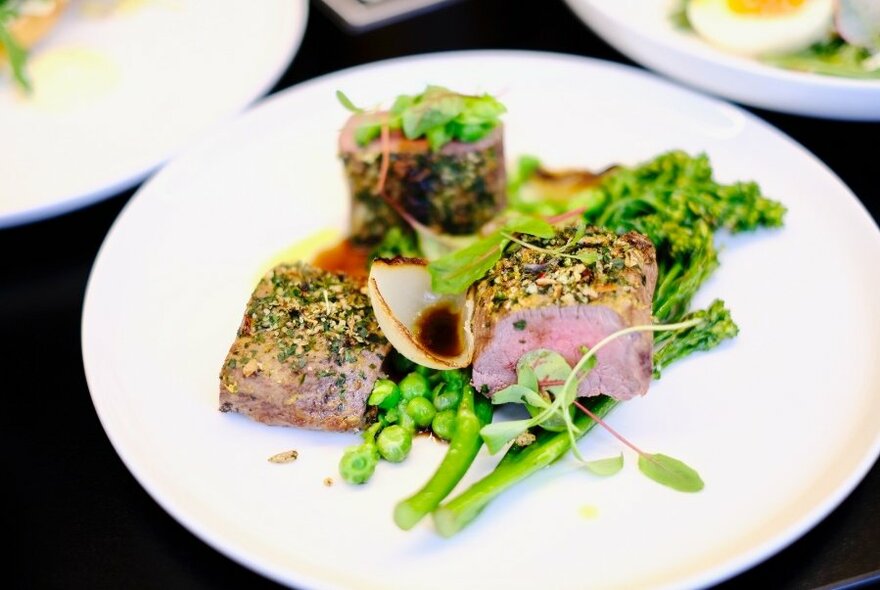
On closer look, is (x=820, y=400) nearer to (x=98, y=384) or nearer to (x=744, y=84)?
(x=744, y=84)

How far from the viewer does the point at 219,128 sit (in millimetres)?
3445

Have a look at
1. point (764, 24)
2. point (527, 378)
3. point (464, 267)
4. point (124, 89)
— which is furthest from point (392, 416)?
point (764, 24)

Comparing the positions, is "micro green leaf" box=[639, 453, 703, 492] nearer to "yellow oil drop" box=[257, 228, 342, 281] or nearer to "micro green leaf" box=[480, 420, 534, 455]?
"micro green leaf" box=[480, 420, 534, 455]

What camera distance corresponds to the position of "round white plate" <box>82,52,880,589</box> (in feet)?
7.07

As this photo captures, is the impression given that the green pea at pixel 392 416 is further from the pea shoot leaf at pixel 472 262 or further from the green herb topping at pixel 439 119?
the green herb topping at pixel 439 119

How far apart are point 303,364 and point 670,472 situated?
1072mm

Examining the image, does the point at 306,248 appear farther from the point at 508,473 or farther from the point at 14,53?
the point at 14,53

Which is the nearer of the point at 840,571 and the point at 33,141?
the point at 840,571

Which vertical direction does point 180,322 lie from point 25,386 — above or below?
above

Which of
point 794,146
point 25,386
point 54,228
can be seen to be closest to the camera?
point 25,386

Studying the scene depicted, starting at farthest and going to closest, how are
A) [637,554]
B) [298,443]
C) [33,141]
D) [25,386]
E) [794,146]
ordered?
[33,141]
[794,146]
[25,386]
[298,443]
[637,554]

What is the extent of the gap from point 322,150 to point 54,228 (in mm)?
1107

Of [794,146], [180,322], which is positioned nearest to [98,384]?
[180,322]

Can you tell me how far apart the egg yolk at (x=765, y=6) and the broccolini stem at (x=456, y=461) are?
2.24 m
